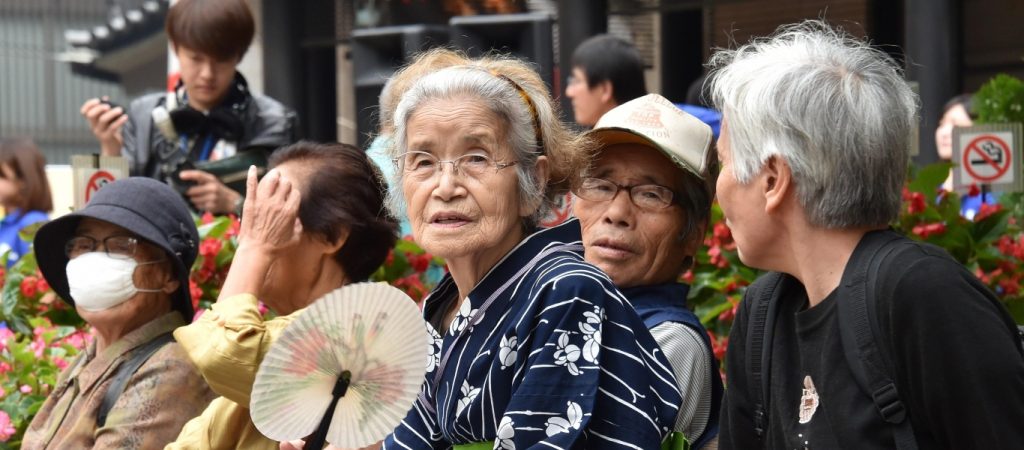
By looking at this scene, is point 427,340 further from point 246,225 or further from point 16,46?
point 16,46

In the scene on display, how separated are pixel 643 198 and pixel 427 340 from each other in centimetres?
105

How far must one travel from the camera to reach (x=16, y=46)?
21938 mm

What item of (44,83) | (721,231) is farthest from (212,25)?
(44,83)

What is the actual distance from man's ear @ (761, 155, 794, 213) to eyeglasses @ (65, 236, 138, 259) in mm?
2163

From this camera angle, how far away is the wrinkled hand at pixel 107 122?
6090mm

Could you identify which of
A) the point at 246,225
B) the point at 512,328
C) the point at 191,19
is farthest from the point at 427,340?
the point at 191,19

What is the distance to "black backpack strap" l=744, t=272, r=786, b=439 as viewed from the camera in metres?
2.85

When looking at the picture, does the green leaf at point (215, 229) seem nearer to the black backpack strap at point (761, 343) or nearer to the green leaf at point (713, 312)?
the green leaf at point (713, 312)

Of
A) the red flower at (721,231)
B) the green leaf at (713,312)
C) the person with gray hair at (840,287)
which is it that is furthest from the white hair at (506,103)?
the red flower at (721,231)

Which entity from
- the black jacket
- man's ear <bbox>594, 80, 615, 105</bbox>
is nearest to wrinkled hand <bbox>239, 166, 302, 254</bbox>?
the black jacket

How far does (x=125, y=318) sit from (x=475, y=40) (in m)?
3.67

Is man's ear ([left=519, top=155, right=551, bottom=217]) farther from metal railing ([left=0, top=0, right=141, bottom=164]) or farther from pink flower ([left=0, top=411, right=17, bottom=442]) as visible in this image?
metal railing ([left=0, top=0, right=141, bottom=164])

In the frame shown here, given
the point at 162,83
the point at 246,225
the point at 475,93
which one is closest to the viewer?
the point at 475,93

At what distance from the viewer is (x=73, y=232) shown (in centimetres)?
439
